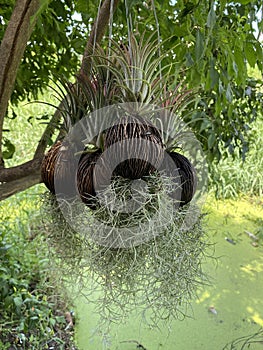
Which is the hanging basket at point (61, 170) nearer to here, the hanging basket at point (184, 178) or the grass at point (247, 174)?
the hanging basket at point (184, 178)

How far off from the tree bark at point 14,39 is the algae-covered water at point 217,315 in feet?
3.11

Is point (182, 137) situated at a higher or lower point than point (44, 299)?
higher

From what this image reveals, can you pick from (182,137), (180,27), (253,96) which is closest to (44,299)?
(253,96)

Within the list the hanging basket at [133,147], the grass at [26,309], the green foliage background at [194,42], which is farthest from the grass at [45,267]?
the green foliage background at [194,42]

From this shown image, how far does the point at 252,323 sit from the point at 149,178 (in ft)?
6.10

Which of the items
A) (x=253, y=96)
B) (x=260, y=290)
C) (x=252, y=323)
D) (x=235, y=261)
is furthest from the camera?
(x=235, y=261)

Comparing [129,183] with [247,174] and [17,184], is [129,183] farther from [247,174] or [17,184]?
[247,174]

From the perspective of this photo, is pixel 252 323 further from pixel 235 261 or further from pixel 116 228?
pixel 116 228

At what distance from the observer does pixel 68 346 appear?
1907 millimetres

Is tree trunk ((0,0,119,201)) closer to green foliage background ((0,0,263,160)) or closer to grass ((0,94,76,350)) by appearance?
green foliage background ((0,0,263,160))

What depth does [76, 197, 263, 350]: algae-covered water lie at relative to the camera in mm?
1961

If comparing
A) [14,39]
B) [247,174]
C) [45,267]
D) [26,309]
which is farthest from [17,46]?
[247,174]

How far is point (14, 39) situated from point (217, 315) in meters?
1.76

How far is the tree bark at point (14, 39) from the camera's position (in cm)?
78
